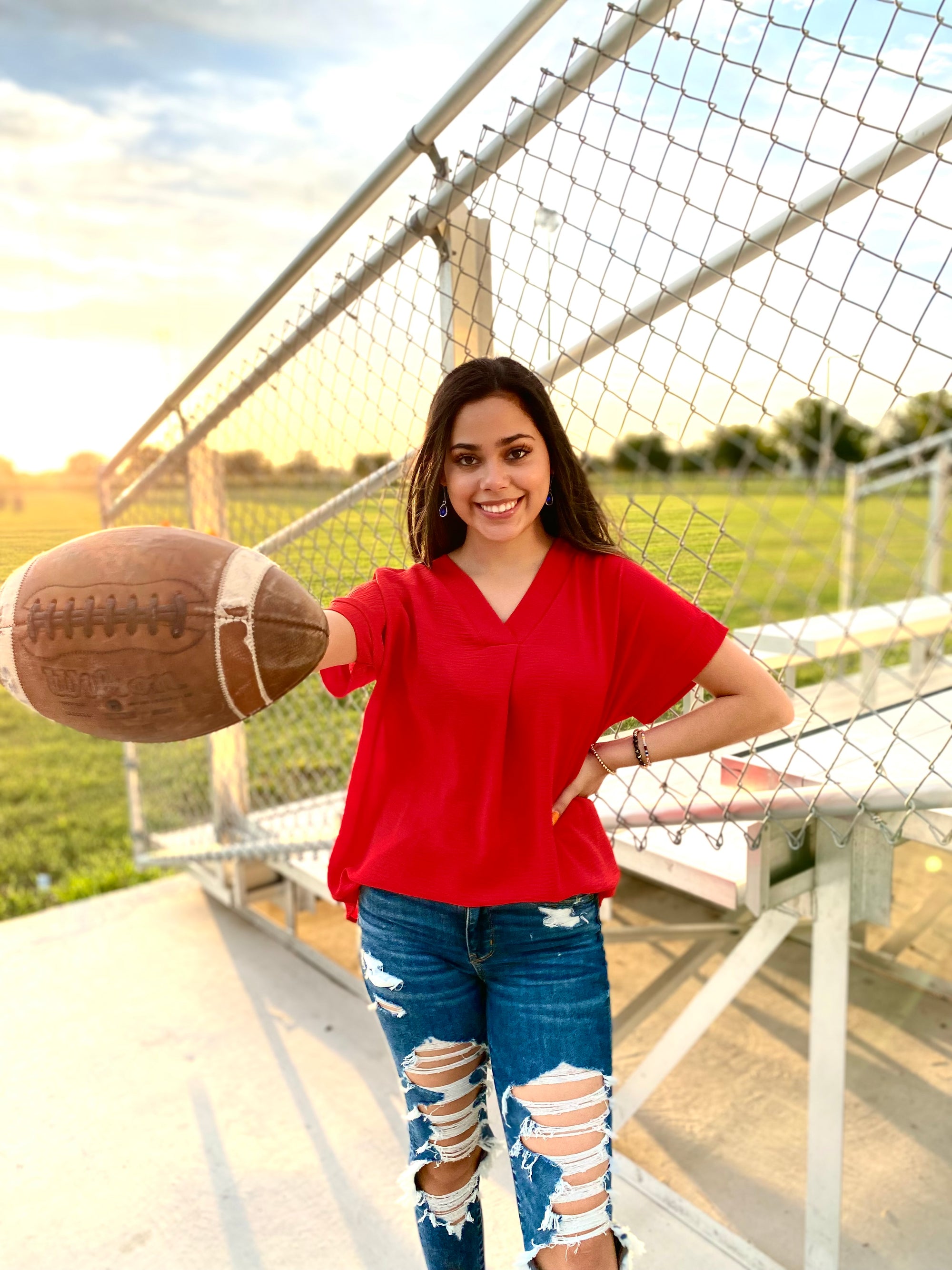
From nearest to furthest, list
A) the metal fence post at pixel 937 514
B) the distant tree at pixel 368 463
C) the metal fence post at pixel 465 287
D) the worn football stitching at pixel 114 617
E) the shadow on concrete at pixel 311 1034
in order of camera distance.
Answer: the worn football stitching at pixel 114 617 < the metal fence post at pixel 465 287 < the shadow on concrete at pixel 311 1034 < the distant tree at pixel 368 463 < the metal fence post at pixel 937 514

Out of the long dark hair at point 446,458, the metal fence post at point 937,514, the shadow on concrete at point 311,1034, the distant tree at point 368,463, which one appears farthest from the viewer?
the metal fence post at point 937,514

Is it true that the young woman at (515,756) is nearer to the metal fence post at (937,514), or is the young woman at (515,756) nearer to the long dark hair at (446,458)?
the long dark hair at (446,458)

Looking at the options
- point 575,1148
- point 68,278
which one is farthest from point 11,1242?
point 68,278

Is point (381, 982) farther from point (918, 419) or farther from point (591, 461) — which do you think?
point (918, 419)

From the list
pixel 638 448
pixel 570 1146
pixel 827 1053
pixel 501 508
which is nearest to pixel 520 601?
pixel 501 508

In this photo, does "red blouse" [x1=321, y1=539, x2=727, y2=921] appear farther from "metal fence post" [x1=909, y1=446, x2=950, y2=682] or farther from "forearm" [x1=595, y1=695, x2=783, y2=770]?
"metal fence post" [x1=909, y1=446, x2=950, y2=682]

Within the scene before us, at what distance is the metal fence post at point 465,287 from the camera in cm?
211

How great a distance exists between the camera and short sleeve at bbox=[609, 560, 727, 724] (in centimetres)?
149

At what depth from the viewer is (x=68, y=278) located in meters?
15.4

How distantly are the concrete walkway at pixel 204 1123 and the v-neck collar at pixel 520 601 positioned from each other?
158 centimetres

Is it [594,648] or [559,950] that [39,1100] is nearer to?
[559,950]

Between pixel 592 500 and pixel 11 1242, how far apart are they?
7.18 feet

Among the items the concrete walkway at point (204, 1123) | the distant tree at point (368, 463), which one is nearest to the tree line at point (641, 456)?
the distant tree at point (368, 463)

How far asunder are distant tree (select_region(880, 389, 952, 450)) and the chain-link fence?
23 centimetres
